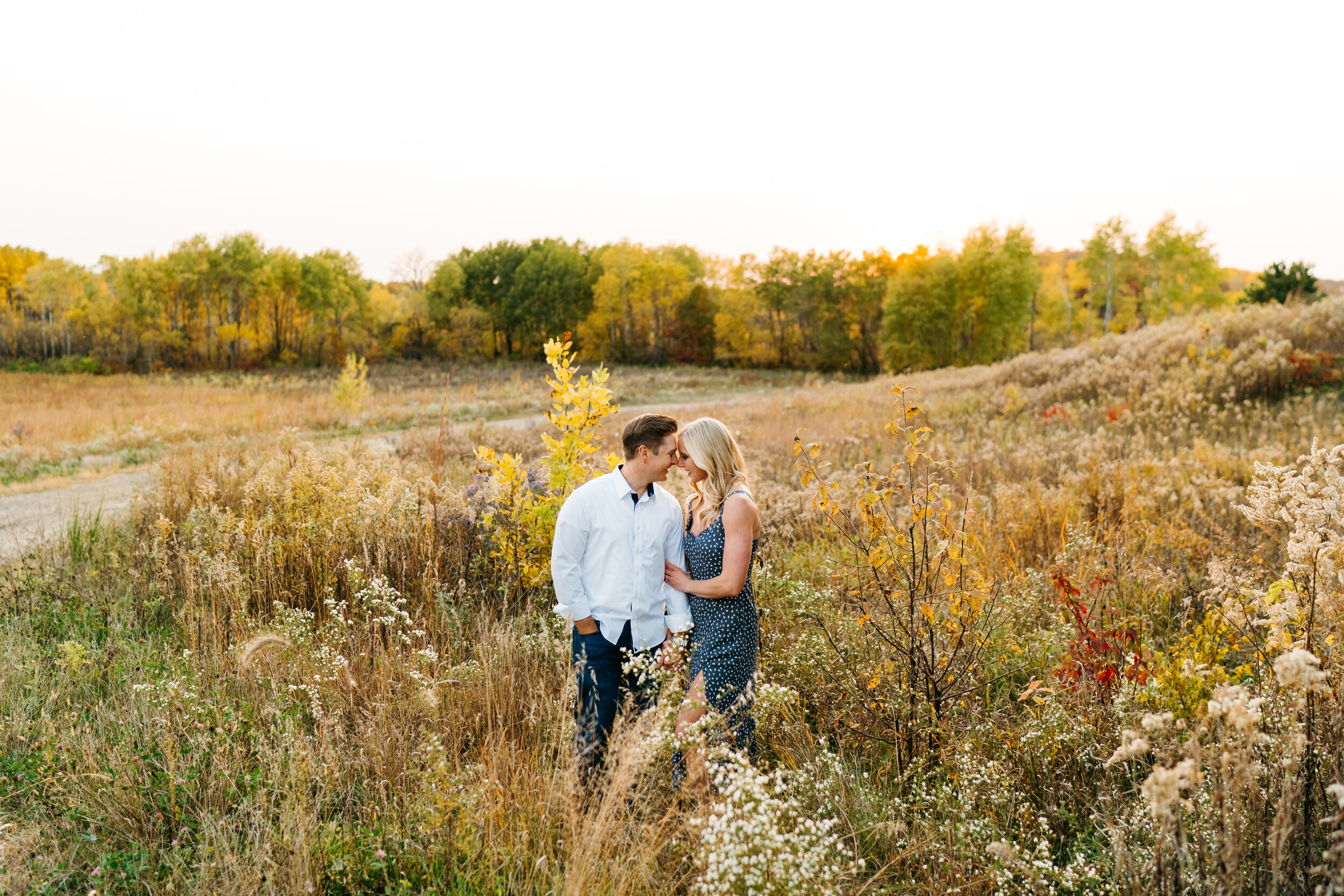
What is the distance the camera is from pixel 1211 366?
1273 centimetres

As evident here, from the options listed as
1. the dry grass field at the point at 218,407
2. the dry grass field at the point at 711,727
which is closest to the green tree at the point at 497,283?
the dry grass field at the point at 218,407

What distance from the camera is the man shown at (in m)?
3.41

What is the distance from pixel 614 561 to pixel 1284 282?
42839mm

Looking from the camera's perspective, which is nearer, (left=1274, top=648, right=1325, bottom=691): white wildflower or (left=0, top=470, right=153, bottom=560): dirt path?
(left=1274, top=648, right=1325, bottom=691): white wildflower

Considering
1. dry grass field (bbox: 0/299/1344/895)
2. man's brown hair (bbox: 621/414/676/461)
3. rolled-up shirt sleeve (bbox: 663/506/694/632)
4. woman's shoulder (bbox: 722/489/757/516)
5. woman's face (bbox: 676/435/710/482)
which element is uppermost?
man's brown hair (bbox: 621/414/676/461)

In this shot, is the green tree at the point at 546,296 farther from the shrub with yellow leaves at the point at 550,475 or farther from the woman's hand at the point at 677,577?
the woman's hand at the point at 677,577

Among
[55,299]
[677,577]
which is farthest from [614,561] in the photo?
[55,299]

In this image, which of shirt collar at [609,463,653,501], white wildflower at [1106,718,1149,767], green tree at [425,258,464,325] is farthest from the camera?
green tree at [425,258,464,325]

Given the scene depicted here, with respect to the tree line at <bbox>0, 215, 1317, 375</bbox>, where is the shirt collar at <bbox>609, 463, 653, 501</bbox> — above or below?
below

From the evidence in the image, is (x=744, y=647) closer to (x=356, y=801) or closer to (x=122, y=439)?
(x=356, y=801)

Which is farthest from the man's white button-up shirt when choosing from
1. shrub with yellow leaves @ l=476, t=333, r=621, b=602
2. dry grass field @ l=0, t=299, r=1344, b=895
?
shrub with yellow leaves @ l=476, t=333, r=621, b=602

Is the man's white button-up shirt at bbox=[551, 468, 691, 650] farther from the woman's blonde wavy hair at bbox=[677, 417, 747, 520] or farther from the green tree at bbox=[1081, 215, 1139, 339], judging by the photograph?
the green tree at bbox=[1081, 215, 1139, 339]

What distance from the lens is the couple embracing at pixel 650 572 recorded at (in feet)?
11.1

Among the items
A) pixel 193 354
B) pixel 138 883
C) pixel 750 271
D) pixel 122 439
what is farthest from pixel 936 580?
pixel 193 354
